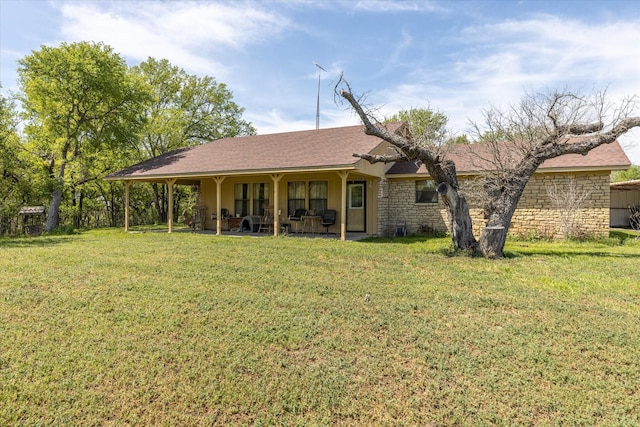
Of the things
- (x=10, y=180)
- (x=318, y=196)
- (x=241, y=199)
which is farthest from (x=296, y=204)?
(x=10, y=180)

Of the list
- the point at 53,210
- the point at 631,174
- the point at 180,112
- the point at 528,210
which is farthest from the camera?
the point at 631,174

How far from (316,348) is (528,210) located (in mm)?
10958

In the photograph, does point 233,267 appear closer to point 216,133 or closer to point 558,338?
point 558,338

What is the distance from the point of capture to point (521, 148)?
8438 mm

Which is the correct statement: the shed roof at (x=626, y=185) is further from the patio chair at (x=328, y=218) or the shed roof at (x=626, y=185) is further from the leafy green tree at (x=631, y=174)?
the leafy green tree at (x=631, y=174)

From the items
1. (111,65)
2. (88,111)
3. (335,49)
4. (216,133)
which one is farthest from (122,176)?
(216,133)

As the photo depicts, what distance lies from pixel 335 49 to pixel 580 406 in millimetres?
14116

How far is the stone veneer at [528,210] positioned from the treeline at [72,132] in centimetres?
1002

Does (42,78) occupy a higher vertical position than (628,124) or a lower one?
higher

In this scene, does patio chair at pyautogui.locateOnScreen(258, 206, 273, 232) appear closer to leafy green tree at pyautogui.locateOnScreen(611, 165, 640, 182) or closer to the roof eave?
the roof eave

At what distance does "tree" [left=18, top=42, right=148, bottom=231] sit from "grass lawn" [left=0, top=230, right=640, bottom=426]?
41.0 feet

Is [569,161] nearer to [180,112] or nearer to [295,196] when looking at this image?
[295,196]

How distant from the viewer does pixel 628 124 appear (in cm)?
764

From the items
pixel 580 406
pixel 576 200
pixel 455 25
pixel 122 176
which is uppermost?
pixel 455 25
